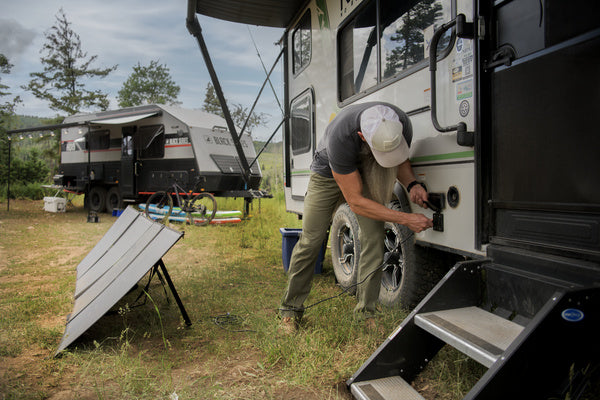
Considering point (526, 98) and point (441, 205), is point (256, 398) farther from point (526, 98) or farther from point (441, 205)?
point (526, 98)

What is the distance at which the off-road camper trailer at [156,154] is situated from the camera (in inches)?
413

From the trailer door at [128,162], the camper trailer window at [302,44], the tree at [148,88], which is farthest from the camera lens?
the tree at [148,88]

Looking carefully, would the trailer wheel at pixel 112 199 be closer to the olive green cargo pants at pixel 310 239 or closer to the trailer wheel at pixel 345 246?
the trailer wheel at pixel 345 246

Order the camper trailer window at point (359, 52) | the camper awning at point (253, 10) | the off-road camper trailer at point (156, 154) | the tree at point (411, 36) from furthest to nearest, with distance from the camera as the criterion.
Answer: the off-road camper trailer at point (156, 154)
the camper awning at point (253, 10)
the camper trailer window at point (359, 52)
the tree at point (411, 36)

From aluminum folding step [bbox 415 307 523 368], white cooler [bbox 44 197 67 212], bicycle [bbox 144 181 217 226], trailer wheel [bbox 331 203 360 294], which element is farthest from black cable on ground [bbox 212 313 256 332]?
white cooler [bbox 44 197 67 212]

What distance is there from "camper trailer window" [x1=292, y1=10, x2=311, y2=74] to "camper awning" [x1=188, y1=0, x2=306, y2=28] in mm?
213

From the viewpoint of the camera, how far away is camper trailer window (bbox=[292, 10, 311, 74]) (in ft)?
15.9

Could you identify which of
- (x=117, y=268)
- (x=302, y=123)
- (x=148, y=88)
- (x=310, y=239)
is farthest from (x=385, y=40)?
(x=148, y=88)

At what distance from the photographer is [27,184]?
20.2 metres

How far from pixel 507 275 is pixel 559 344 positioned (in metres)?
0.50

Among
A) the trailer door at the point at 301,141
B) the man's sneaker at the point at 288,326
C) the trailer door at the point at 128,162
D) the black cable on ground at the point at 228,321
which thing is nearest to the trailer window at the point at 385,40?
the trailer door at the point at 301,141

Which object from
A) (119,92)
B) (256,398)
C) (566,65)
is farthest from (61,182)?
(119,92)

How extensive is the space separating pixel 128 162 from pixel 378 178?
10621 mm

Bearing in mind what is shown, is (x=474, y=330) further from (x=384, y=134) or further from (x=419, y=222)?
(x=384, y=134)
